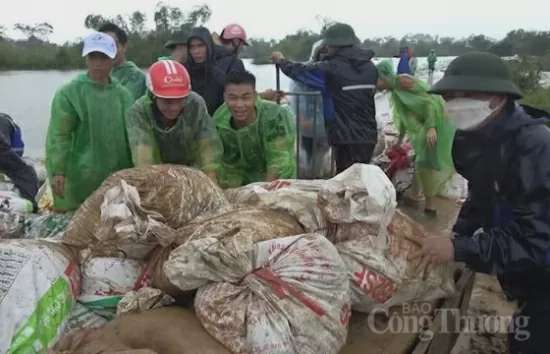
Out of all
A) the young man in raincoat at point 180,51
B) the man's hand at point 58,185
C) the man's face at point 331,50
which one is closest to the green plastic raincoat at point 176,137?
the man's hand at point 58,185

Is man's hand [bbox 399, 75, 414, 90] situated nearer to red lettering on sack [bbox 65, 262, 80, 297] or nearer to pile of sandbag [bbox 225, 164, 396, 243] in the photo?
pile of sandbag [bbox 225, 164, 396, 243]

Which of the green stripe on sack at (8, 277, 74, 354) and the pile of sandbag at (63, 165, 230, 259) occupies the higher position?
the pile of sandbag at (63, 165, 230, 259)

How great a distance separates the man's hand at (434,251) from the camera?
6.28 feet

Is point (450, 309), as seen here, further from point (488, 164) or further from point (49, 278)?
point (49, 278)

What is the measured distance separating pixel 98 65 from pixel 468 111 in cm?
205

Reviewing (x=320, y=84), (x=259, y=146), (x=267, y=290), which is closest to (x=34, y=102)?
(x=320, y=84)

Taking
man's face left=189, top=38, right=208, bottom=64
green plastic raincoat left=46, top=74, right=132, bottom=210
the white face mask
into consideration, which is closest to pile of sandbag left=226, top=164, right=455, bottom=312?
the white face mask

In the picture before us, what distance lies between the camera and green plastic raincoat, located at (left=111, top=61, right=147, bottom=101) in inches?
160

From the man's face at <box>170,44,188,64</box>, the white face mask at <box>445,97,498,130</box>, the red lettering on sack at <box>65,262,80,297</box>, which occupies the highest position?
the man's face at <box>170,44,188,64</box>

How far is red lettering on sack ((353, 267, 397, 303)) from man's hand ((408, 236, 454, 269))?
0.55 feet

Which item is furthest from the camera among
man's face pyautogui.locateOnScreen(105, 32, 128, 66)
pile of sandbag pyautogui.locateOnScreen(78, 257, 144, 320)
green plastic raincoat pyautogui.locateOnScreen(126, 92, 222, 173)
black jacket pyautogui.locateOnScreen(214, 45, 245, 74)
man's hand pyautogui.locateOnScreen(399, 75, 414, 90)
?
man's hand pyautogui.locateOnScreen(399, 75, 414, 90)

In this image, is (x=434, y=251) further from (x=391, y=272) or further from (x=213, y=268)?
(x=213, y=268)

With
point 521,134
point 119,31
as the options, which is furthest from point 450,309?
point 119,31

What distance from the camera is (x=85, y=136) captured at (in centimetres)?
316
